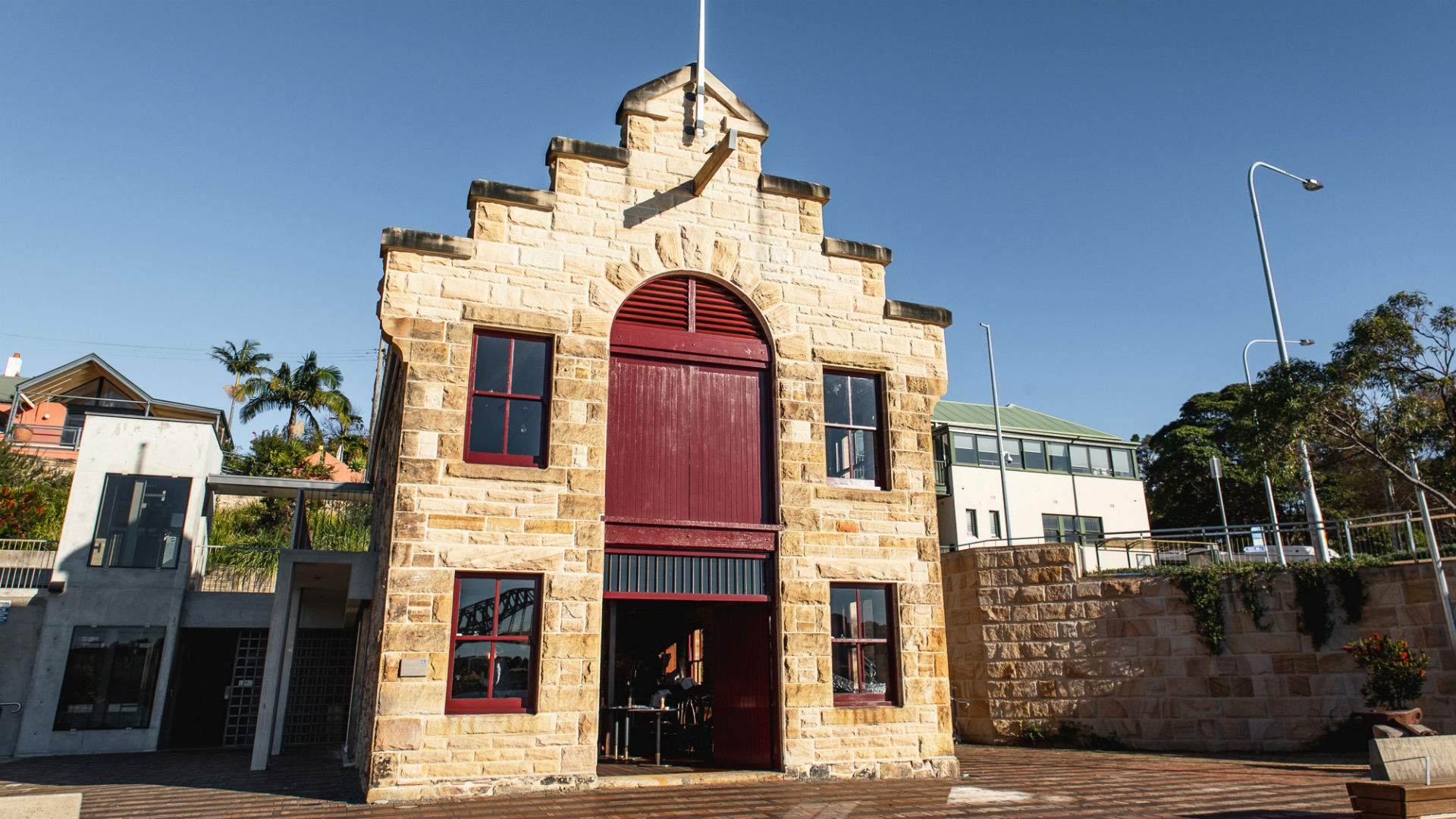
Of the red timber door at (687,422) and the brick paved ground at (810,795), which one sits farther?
the red timber door at (687,422)

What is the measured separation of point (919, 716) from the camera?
11.4m

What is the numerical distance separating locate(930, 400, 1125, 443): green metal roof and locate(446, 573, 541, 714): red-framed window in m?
28.6

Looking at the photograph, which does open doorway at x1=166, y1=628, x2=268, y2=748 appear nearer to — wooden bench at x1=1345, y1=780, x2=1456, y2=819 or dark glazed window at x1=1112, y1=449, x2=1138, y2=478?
wooden bench at x1=1345, y1=780, x2=1456, y2=819

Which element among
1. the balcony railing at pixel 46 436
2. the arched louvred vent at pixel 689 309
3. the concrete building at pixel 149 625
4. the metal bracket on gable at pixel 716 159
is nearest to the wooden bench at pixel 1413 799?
the arched louvred vent at pixel 689 309

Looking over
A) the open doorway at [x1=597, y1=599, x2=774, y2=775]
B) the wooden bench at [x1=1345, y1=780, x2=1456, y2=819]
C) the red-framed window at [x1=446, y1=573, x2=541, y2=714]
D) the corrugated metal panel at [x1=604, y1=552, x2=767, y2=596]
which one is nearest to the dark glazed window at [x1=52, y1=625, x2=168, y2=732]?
the open doorway at [x1=597, y1=599, x2=774, y2=775]

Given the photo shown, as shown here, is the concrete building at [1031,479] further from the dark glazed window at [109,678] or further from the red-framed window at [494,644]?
the red-framed window at [494,644]

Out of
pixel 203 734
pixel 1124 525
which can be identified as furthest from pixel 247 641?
pixel 1124 525

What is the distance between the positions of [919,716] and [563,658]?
463 cm

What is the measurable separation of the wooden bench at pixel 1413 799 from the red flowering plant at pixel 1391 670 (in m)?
7.72

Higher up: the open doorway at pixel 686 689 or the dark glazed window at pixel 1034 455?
the dark glazed window at pixel 1034 455

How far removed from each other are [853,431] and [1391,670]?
910cm

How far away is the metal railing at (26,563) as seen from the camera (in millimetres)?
19141

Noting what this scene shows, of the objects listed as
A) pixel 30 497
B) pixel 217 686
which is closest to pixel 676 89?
pixel 217 686

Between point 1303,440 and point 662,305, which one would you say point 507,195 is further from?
point 1303,440
